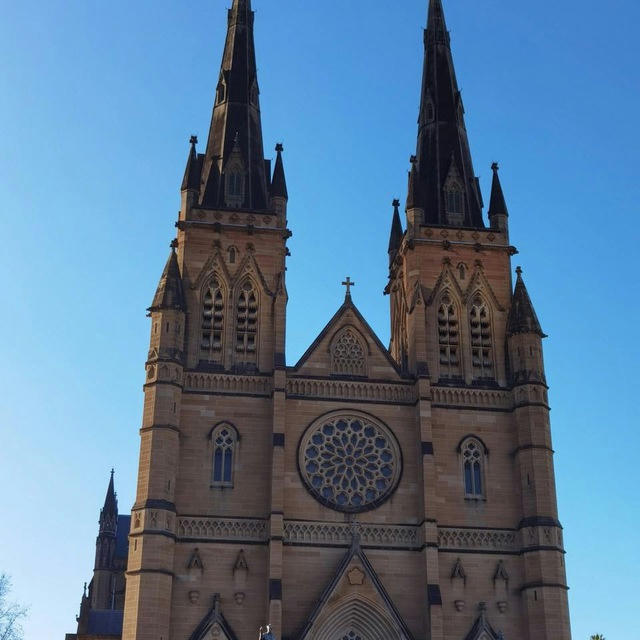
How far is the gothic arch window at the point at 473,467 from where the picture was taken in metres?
39.9

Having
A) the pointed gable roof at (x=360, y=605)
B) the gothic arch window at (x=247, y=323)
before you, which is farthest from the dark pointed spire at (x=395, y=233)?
the pointed gable roof at (x=360, y=605)

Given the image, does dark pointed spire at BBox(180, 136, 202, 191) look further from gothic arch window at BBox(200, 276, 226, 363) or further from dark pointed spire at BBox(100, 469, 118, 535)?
dark pointed spire at BBox(100, 469, 118, 535)

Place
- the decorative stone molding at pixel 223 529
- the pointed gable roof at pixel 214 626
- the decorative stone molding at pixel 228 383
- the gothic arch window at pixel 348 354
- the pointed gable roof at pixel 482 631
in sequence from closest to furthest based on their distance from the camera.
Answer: the pointed gable roof at pixel 214 626 → the pointed gable roof at pixel 482 631 → the decorative stone molding at pixel 223 529 → the decorative stone molding at pixel 228 383 → the gothic arch window at pixel 348 354

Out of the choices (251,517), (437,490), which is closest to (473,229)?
(437,490)

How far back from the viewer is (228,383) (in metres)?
40.2

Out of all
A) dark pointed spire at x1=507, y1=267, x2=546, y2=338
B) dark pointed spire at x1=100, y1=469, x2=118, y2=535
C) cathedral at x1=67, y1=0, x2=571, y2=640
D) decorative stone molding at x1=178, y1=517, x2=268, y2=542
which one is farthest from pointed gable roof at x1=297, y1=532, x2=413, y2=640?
dark pointed spire at x1=100, y1=469, x2=118, y2=535

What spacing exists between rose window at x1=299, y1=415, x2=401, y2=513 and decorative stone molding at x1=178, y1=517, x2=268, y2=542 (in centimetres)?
257

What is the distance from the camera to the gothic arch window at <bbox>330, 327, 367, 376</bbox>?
41.3m

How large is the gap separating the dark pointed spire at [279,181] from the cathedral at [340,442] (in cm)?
11

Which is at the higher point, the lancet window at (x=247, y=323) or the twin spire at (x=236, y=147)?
the twin spire at (x=236, y=147)

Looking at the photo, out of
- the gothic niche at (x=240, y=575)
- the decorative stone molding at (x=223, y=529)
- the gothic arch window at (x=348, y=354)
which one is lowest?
the gothic niche at (x=240, y=575)

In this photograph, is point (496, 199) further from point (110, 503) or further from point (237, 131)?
point (110, 503)

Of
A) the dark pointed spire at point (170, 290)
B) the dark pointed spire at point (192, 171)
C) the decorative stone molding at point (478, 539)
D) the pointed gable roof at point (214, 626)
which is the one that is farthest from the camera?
the dark pointed spire at point (192, 171)

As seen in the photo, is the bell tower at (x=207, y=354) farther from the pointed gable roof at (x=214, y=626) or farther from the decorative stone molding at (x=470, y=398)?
the decorative stone molding at (x=470, y=398)
